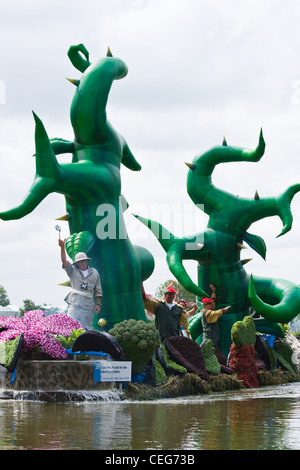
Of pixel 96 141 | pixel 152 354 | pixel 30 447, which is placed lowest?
pixel 30 447

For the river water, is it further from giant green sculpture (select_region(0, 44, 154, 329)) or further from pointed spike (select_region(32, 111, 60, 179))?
pointed spike (select_region(32, 111, 60, 179))

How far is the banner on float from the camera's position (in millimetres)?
9133

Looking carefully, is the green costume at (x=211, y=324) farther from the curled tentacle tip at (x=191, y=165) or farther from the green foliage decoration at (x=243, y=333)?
the curled tentacle tip at (x=191, y=165)

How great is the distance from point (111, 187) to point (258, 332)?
4951 millimetres

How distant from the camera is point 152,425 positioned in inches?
264

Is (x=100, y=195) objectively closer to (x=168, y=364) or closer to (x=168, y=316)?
(x=168, y=316)

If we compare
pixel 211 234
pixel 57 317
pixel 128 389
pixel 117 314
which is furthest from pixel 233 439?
pixel 211 234

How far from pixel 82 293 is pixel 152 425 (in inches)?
182

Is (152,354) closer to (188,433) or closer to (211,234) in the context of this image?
(188,433)

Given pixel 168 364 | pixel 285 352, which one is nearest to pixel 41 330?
pixel 168 364

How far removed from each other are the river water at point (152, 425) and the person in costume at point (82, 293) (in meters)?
2.03

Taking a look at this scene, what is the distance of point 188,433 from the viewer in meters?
6.16

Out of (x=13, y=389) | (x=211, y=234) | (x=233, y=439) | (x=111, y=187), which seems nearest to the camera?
(x=233, y=439)

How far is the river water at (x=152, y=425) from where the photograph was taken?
18.0 ft
